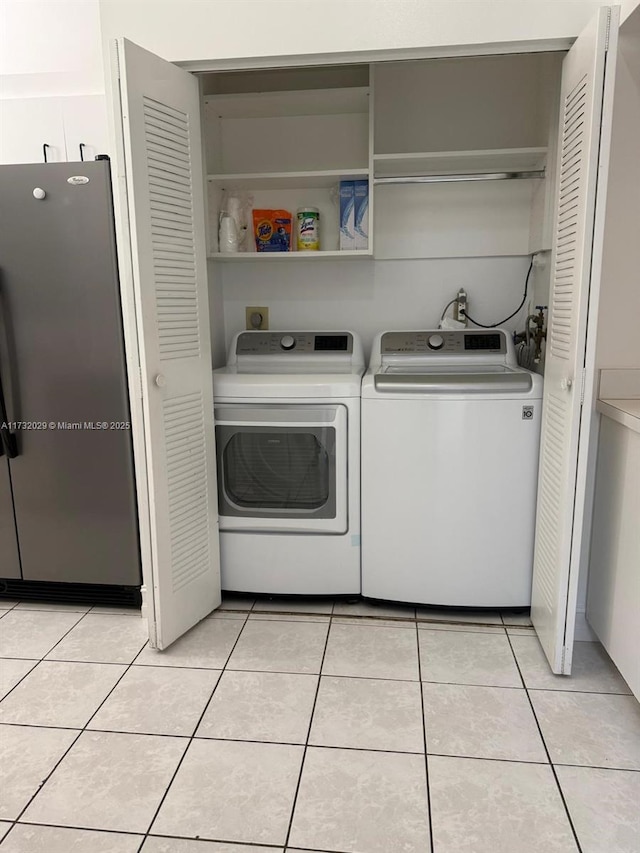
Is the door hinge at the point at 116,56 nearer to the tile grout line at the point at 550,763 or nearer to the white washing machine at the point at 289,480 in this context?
the white washing machine at the point at 289,480

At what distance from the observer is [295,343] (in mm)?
2773

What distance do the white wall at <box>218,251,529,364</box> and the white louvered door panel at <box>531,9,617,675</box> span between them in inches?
30.9

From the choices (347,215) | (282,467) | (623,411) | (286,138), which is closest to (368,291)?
(347,215)

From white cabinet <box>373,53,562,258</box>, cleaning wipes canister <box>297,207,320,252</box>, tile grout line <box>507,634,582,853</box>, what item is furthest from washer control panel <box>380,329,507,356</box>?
tile grout line <box>507,634,582,853</box>

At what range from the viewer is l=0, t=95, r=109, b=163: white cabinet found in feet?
8.83

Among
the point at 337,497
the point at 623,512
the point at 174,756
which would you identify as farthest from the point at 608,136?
the point at 174,756

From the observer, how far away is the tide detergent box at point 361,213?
259 centimetres

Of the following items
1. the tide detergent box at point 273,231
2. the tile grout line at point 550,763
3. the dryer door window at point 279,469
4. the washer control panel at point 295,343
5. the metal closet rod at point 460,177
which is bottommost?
the tile grout line at point 550,763

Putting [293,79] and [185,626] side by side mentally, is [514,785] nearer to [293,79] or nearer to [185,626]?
[185,626]

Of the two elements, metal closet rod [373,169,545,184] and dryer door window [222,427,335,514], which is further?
metal closet rod [373,169,545,184]

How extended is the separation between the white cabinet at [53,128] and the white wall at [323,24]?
2.55ft

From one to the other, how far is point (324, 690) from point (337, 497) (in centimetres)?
71

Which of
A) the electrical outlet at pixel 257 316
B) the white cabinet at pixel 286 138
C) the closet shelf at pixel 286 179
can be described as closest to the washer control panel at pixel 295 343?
the electrical outlet at pixel 257 316

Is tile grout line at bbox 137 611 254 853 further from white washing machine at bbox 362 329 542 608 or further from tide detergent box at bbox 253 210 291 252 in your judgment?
tide detergent box at bbox 253 210 291 252
